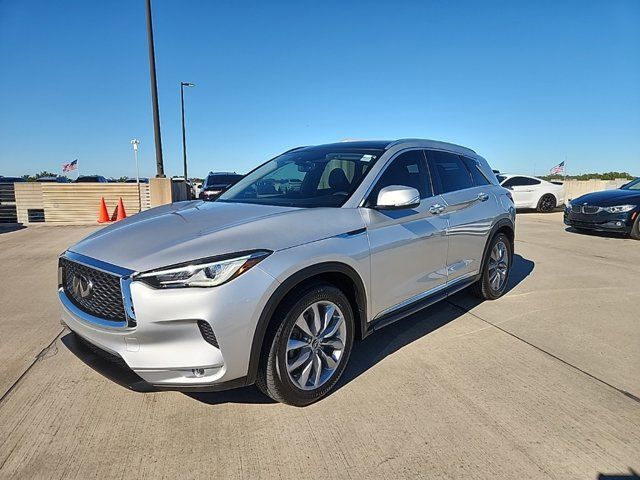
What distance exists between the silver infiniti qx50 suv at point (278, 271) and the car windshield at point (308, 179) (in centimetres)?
2

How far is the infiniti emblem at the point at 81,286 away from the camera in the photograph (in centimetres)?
249

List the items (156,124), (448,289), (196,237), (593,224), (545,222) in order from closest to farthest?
(196,237), (448,289), (593,224), (156,124), (545,222)

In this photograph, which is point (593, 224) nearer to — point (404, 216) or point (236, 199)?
point (404, 216)

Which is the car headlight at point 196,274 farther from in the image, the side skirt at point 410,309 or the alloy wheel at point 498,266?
the alloy wheel at point 498,266

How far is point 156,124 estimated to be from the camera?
11.7 metres

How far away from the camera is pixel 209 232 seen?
250 centimetres

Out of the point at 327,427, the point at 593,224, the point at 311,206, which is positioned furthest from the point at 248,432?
the point at 593,224

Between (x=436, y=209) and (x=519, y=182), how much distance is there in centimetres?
1361

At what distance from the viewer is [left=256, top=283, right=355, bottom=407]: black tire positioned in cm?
248

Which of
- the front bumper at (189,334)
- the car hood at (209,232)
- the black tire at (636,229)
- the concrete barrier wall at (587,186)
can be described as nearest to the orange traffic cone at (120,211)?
the car hood at (209,232)

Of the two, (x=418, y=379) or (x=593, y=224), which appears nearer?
(x=418, y=379)

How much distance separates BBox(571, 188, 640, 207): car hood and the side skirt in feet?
24.0

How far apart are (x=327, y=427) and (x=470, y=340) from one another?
184cm

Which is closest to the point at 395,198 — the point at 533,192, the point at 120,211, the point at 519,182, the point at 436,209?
the point at 436,209
